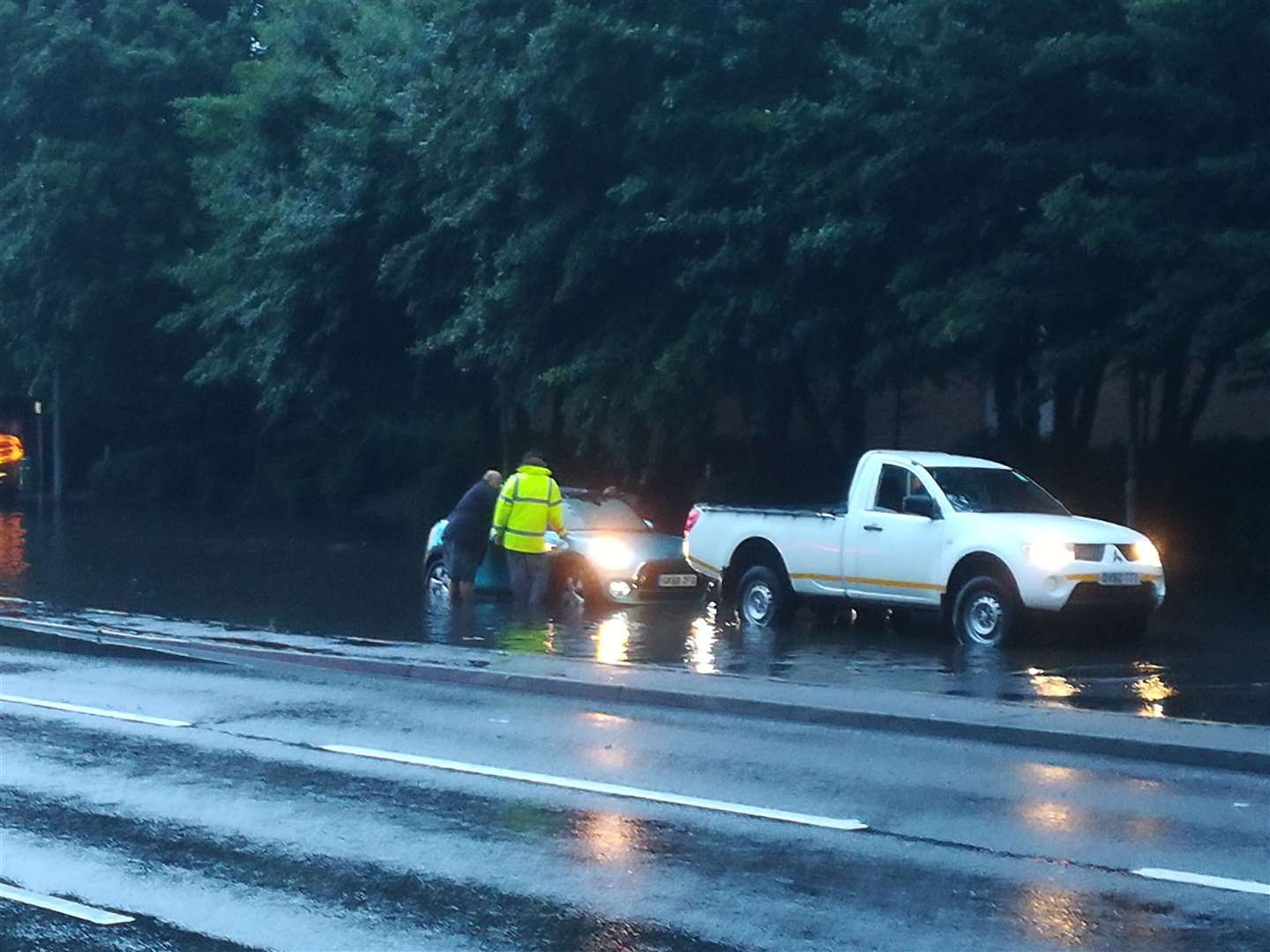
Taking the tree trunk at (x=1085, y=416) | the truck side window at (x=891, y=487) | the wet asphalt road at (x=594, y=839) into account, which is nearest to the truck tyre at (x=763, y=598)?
the truck side window at (x=891, y=487)

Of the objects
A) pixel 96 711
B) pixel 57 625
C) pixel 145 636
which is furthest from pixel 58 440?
pixel 96 711

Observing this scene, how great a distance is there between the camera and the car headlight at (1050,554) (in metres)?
16.0

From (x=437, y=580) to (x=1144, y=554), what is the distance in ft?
28.5

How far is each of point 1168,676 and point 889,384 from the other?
977 cm

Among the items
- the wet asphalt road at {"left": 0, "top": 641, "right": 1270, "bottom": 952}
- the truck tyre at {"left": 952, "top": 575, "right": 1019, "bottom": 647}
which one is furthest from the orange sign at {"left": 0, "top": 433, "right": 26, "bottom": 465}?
the wet asphalt road at {"left": 0, "top": 641, "right": 1270, "bottom": 952}

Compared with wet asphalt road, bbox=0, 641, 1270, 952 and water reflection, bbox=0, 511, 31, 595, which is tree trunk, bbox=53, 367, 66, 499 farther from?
wet asphalt road, bbox=0, 641, 1270, 952

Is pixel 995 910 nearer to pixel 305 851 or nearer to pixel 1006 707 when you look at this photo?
pixel 305 851

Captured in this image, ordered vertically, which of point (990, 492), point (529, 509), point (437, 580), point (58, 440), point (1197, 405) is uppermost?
point (58, 440)

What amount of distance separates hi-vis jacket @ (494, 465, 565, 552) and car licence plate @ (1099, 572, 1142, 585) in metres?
6.16

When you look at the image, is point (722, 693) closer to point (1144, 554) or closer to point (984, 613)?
point (984, 613)

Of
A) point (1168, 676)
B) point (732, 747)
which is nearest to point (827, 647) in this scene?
point (1168, 676)

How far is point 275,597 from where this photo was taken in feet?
70.9

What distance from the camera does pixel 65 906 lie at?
7281 mm

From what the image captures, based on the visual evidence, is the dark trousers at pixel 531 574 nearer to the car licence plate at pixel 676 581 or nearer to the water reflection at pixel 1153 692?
the car licence plate at pixel 676 581
